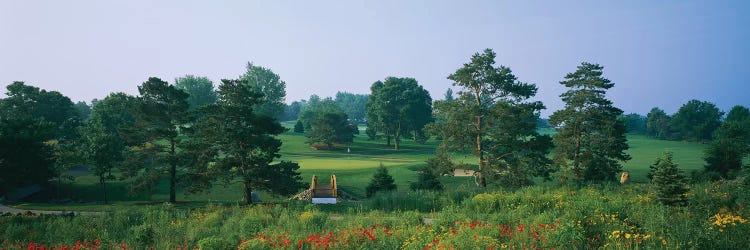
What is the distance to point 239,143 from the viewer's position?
1054 inches

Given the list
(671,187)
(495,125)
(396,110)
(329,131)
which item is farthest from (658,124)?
(671,187)

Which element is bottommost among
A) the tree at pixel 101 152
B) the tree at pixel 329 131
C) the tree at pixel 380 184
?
the tree at pixel 380 184

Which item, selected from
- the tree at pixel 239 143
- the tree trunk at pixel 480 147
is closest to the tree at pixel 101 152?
the tree at pixel 239 143

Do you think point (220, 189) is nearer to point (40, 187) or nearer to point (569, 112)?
point (40, 187)

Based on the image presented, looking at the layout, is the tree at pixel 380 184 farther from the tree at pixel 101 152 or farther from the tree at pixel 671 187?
the tree at pixel 101 152

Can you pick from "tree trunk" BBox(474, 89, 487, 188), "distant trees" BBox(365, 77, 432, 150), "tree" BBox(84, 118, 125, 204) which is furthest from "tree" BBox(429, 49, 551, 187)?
"distant trees" BBox(365, 77, 432, 150)

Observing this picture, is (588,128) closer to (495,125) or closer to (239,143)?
(495,125)

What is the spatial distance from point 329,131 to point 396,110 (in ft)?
47.0

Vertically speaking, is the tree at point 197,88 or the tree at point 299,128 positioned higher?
the tree at point 197,88

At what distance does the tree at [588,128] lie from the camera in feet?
98.5

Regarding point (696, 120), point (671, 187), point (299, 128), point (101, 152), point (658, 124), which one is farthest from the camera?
point (658, 124)

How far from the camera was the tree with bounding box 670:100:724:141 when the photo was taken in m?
86.9

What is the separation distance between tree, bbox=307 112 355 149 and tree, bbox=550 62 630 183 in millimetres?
42342

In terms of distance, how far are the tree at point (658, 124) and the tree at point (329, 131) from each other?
81775 mm
